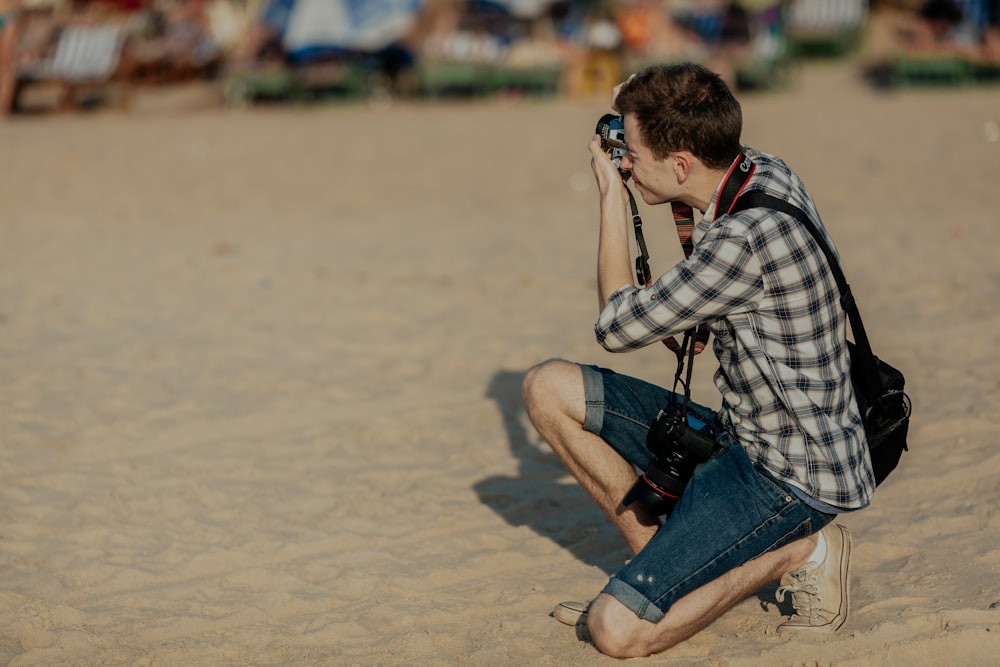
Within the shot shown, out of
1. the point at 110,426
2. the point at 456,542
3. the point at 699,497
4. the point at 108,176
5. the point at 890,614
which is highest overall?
the point at 699,497

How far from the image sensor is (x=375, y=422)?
4723 mm

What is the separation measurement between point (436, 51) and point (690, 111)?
13886 mm

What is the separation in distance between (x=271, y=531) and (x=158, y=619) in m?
0.64

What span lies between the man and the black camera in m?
0.05

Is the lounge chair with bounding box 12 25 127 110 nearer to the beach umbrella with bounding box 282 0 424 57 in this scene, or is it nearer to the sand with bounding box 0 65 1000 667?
the beach umbrella with bounding box 282 0 424 57

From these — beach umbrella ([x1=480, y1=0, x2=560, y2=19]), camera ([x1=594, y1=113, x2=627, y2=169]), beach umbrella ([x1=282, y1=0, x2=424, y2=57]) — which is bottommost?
beach umbrella ([x1=282, y1=0, x2=424, y2=57])

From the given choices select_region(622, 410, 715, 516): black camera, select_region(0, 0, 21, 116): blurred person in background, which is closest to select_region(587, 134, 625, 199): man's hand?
select_region(622, 410, 715, 516): black camera

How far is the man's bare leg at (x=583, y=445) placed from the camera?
318 centimetres

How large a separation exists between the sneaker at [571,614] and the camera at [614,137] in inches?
48.1

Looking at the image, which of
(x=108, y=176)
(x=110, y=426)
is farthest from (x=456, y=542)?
(x=108, y=176)

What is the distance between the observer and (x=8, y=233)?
846 cm

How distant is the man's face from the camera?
2865 mm

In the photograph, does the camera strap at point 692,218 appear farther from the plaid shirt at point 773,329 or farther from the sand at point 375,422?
the sand at point 375,422

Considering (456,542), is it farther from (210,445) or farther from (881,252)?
(881,252)
